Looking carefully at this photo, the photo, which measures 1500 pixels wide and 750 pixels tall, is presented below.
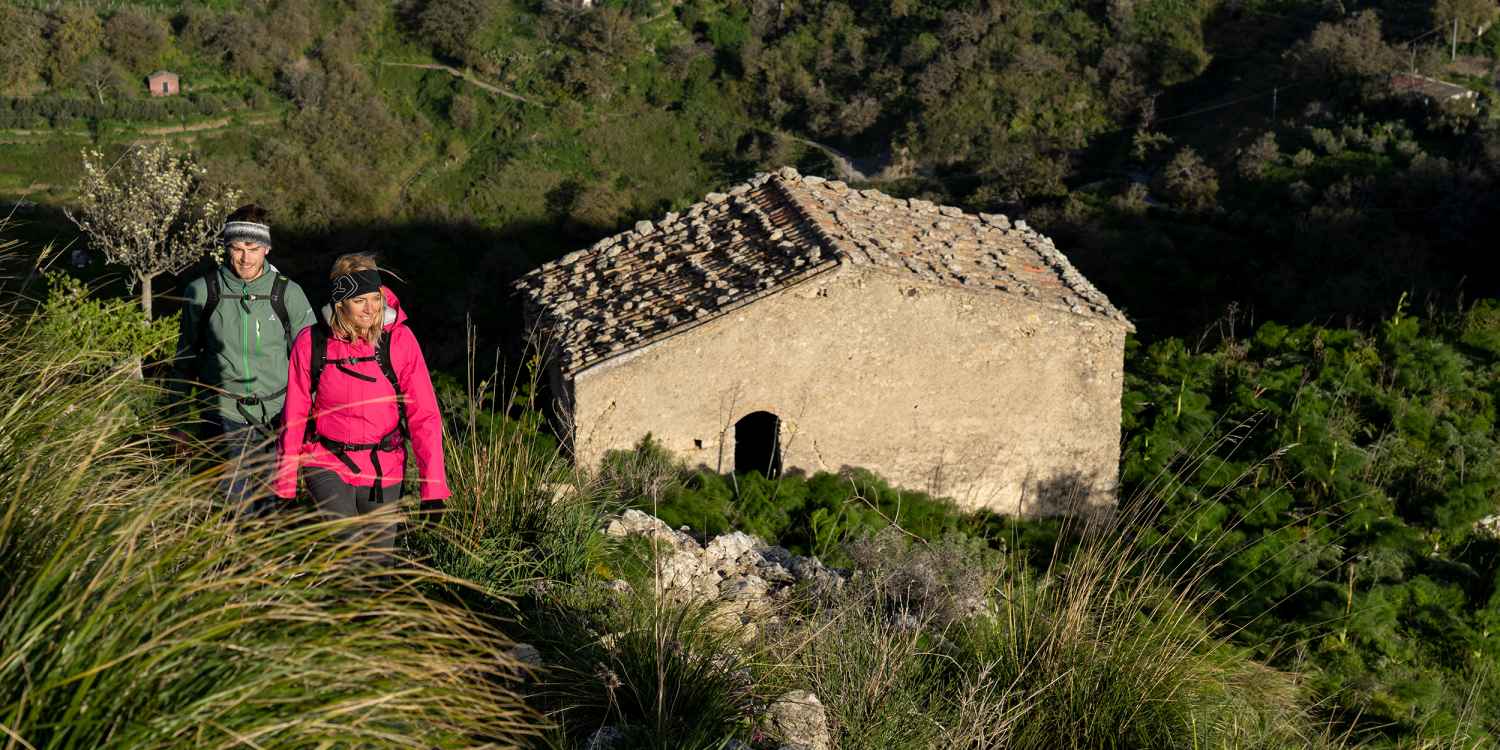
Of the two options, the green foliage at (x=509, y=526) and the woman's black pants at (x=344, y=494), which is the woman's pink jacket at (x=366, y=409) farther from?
the green foliage at (x=509, y=526)

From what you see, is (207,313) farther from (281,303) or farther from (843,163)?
(843,163)

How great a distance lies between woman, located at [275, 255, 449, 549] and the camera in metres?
4.83

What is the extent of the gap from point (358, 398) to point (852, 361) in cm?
738

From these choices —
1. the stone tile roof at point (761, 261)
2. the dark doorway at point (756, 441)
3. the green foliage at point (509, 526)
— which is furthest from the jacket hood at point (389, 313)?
the dark doorway at point (756, 441)

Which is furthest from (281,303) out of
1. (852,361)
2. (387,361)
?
(852,361)

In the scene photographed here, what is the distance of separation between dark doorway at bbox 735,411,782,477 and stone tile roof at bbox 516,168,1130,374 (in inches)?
60.7

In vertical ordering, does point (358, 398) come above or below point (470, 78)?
above

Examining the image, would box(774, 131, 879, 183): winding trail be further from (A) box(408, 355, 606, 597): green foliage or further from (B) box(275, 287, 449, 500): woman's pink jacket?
(B) box(275, 287, 449, 500): woman's pink jacket

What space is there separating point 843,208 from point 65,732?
12.2 m

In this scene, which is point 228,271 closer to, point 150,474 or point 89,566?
point 150,474

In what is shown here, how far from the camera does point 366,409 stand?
195 inches

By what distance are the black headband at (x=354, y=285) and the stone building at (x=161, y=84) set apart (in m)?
35.3

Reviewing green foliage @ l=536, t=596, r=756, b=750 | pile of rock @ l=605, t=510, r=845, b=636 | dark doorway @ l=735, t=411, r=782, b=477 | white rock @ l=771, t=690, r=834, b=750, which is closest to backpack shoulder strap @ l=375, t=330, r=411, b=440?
green foliage @ l=536, t=596, r=756, b=750

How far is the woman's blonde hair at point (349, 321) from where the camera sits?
4.86 meters
